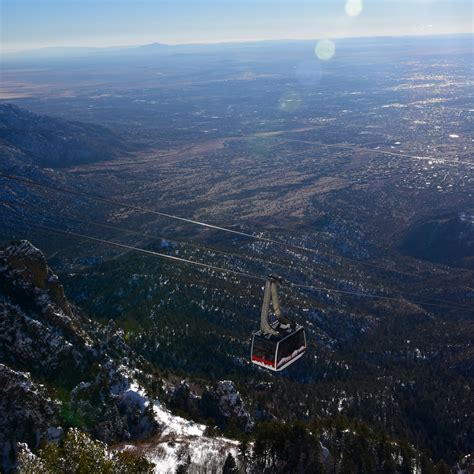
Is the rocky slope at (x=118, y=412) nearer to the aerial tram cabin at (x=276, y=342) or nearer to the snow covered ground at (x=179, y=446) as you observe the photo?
the snow covered ground at (x=179, y=446)

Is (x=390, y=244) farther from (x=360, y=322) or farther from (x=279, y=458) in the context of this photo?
(x=279, y=458)

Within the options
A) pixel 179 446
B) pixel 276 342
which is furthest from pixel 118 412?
pixel 276 342

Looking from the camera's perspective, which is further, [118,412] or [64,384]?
[64,384]

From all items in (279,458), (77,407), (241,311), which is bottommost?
(241,311)

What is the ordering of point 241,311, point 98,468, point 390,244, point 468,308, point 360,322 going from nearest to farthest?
point 98,468 → point 241,311 → point 360,322 → point 468,308 → point 390,244

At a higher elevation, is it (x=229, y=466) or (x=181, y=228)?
(x=229, y=466)

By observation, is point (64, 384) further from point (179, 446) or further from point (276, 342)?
point (276, 342)

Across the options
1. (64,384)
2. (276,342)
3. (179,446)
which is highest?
(276,342)

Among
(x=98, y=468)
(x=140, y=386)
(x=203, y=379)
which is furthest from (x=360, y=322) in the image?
(x=98, y=468)

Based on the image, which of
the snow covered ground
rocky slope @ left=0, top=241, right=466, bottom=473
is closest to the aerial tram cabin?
rocky slope @ left=0, top=241, right=466, bottom=473

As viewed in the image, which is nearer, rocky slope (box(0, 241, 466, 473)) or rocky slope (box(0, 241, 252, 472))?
rocky slope (box(0, 241, 252, 472))

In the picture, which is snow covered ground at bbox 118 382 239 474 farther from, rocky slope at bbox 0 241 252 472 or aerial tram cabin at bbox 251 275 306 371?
aerial tram cabin at bbox 251 275 306 371
